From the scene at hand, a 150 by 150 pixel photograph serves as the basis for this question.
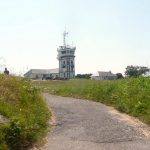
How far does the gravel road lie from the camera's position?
11.8 meters

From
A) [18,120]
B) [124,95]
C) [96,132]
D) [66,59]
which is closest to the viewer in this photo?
[18,120]

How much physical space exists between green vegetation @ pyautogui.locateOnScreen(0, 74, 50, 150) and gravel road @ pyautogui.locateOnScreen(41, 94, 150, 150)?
1.59ft

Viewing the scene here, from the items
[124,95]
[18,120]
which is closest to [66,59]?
[124,95]

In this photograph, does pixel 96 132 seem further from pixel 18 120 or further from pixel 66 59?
pixel 66 59

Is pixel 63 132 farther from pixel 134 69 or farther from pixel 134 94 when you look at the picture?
pixel 134 69

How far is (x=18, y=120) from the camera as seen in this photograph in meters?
10.8

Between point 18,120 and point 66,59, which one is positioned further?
point 66,59

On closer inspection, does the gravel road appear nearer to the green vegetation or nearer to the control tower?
the green vegetation

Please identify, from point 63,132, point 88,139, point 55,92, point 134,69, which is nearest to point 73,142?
point 88,139

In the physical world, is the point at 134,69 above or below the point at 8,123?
above

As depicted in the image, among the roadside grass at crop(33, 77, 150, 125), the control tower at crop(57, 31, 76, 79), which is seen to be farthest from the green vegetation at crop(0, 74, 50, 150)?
the control tower at crop(57, 31, 76, 79)

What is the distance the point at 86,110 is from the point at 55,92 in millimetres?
11873

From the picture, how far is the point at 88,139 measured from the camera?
12.6 m

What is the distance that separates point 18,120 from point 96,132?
3463 millimetres
